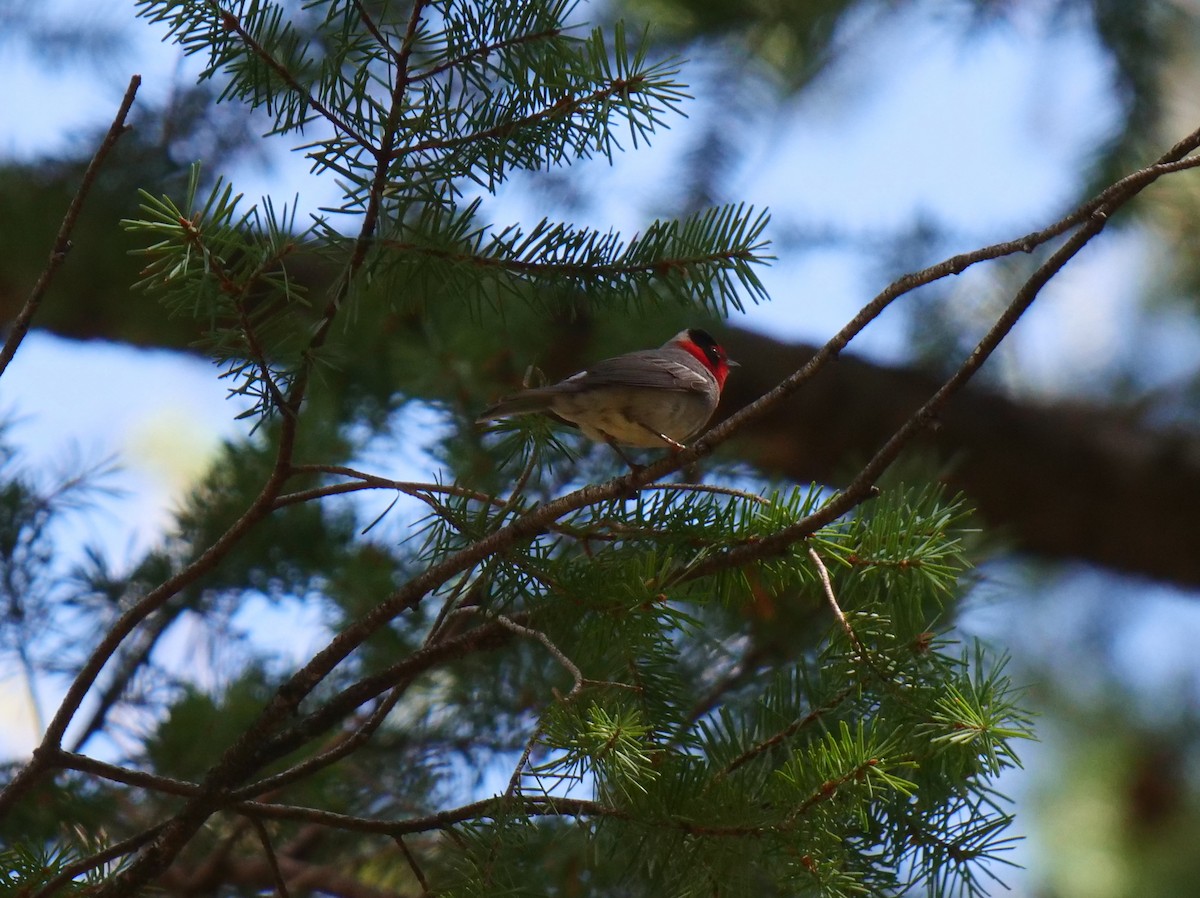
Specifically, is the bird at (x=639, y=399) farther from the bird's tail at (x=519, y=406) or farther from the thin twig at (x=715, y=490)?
the thin twig at (x=715, y=490)

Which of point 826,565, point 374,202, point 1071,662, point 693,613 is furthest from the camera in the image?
point 1071,662

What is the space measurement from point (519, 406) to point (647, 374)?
24.8 inches

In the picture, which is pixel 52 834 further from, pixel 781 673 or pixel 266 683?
pixel 781 673

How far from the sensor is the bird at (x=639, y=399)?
2631mm

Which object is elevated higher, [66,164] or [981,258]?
[66,164]

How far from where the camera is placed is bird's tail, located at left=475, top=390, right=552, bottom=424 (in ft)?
7.65

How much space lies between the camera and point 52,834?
2611mm

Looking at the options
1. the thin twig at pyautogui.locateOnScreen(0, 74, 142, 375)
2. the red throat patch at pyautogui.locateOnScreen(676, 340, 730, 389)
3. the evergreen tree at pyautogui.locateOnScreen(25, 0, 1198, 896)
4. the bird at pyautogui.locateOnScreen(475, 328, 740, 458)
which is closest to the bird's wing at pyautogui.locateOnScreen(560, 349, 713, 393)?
the bird at pyautogui.locateOnScreen(475, 328, 740, 458)

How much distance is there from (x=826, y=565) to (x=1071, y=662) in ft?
12.9

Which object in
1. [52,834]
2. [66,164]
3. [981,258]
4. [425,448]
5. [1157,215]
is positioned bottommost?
[52,834]

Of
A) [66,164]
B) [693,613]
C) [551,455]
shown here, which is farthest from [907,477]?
[66,164]

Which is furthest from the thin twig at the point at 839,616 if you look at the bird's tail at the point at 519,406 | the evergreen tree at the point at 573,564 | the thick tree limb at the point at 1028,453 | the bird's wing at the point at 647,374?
the thick tree limb at the point at 1028,453

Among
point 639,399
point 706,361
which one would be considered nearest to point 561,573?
point 639,399

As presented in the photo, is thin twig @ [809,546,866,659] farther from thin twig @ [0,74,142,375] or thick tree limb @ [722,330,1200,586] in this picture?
thick tree limb @ [722,330,1200,586]
